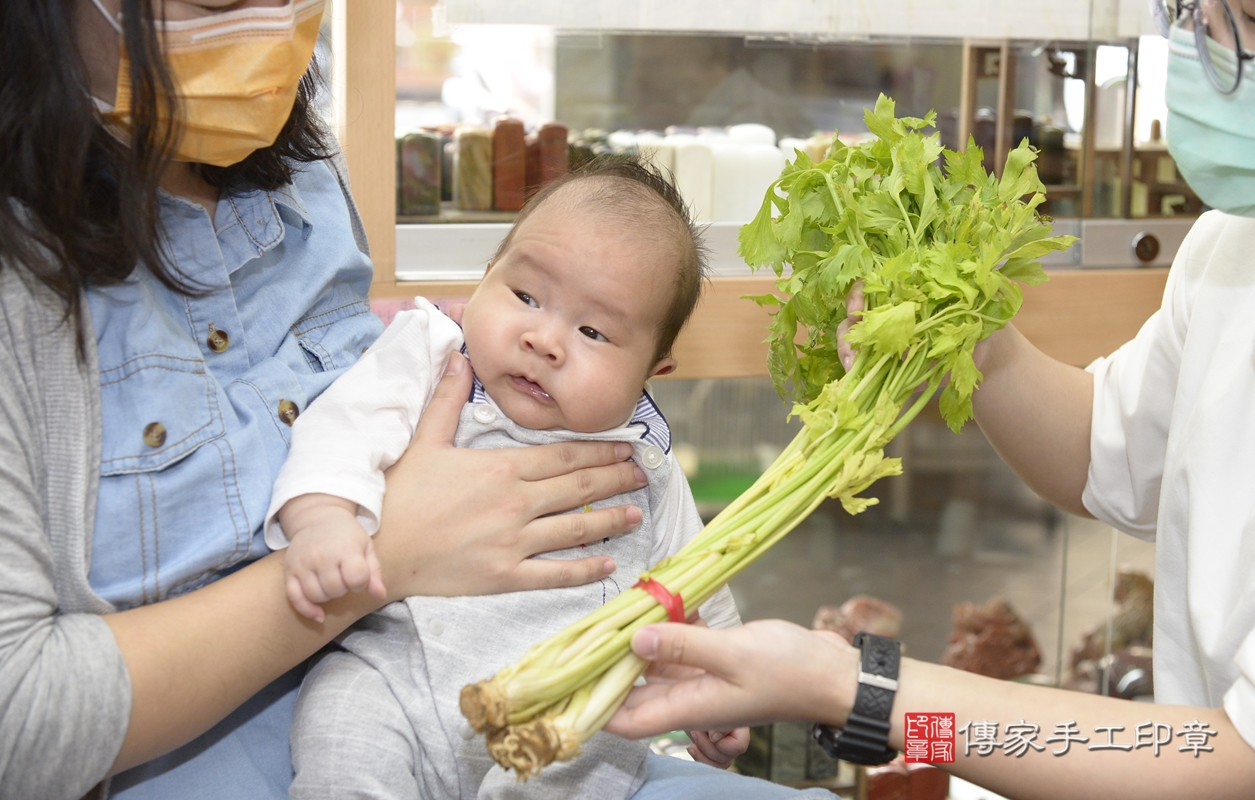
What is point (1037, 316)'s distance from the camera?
94.4 inches

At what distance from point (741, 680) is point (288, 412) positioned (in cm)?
62

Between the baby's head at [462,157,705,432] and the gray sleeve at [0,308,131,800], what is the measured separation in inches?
21.0

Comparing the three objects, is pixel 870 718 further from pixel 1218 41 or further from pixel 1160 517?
pixel 1218 41

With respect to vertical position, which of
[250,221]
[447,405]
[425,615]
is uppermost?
[250,221]

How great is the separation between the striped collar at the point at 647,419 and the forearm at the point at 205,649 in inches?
13.3

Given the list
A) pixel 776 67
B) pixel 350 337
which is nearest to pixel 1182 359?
pixel 350 337

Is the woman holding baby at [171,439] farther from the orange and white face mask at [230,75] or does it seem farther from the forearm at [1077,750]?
the forearm at [1077,750]

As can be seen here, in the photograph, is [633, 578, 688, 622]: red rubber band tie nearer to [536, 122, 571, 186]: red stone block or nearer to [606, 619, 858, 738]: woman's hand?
[606, 619, 858, 738]: woman's hand

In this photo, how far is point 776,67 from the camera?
2686mm

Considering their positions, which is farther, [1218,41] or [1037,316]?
[1037,316]

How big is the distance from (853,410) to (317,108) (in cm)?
94

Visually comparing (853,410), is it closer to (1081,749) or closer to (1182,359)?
(1081,749)

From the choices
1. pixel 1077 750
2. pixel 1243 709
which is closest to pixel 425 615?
pixel 1077 750

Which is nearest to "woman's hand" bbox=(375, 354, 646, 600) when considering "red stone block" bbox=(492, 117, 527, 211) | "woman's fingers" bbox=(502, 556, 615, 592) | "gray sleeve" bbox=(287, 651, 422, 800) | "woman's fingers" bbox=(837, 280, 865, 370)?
"woman's fingers" bbox=(502, 556, 615, 592)
